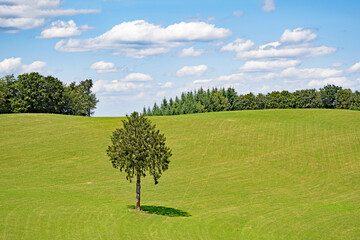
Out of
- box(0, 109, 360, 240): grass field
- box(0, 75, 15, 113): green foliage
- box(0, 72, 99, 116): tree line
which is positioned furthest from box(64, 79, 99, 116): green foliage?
box(0, 109, 360, 240): grass field

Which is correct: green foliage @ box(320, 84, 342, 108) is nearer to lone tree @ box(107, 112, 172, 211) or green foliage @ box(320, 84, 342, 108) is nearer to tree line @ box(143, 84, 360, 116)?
tree line @ box(143, 84, 360, 116)

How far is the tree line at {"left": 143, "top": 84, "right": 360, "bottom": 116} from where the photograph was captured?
525 feet

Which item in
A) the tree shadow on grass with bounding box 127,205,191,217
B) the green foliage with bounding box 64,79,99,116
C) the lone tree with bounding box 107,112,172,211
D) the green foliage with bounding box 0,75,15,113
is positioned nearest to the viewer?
the lone tree with bounding box 107,112,172,211

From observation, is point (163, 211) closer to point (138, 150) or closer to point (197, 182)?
point (138, 150)

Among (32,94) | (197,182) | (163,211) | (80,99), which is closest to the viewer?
(163,211)

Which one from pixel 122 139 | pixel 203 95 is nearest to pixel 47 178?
pixel 122 139

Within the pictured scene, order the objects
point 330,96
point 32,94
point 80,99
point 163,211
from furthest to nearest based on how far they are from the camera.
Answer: point 330,96
point 80,99
point 32,94
point 163,211

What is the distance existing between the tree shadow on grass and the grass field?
0.19m

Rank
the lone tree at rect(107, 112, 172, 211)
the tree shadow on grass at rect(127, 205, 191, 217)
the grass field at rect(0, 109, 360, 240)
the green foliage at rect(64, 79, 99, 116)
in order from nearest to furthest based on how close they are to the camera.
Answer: the grass field at rect(0, 109, 360, 240), the lone tree at rect(107, 112, 172, 211), the tree shadow on grass at rect(127, 205, 191, 217), the green foliage at rect(64, 79, 99, 116)

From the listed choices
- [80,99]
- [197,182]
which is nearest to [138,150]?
[197,182]

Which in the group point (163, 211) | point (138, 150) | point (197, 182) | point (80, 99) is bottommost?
point (163, 211)

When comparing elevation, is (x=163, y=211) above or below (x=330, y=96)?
below

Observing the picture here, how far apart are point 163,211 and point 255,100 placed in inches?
6229

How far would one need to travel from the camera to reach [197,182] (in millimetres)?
49000
